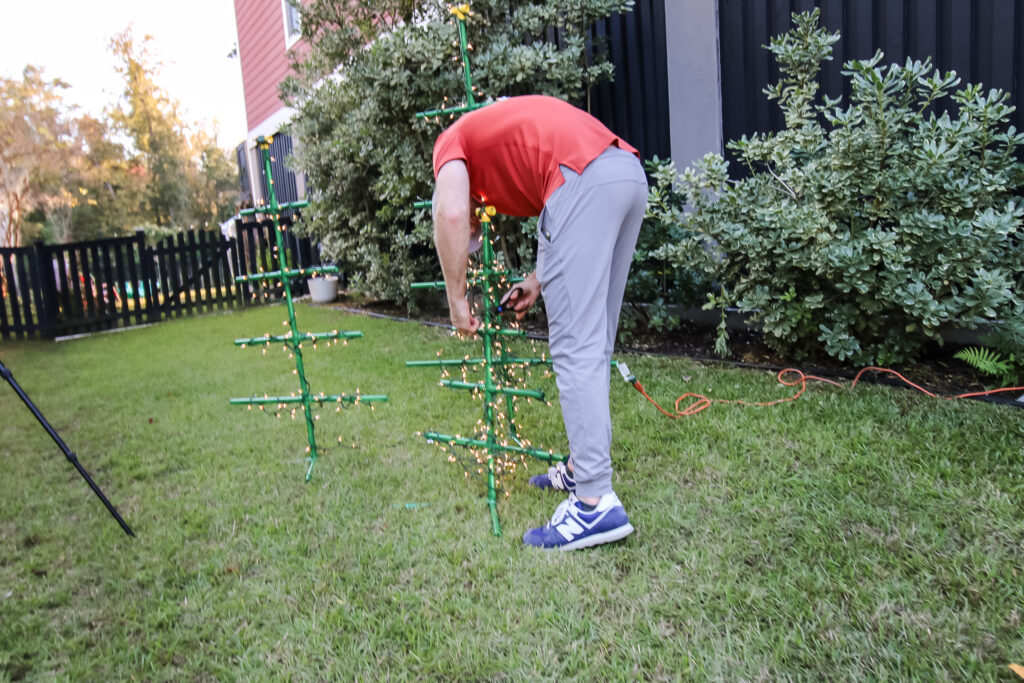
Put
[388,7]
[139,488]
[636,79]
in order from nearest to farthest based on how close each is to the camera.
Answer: [139,488] → [636,79] → [388,7]

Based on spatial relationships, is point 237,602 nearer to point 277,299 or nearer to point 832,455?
point 832,455

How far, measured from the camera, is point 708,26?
183 inches

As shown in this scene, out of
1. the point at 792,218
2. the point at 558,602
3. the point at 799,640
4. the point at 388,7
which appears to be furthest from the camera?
the point at 388,7

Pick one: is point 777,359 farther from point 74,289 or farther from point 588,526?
point 74,289

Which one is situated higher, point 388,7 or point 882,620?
point 388,7

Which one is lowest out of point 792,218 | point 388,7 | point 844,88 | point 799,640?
point 799,640

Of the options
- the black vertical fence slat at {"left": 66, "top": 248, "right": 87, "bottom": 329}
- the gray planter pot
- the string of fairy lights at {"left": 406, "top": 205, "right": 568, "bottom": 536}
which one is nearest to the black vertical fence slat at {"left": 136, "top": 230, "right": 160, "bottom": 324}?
the black vertical fence slat at {"left": 66, "top": 248, "right": 87, "bottom": 329}

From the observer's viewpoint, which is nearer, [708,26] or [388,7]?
[708,26]

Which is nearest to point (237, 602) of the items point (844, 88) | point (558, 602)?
point (558, 602)

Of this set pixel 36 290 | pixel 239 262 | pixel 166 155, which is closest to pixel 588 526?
pixel 239 262

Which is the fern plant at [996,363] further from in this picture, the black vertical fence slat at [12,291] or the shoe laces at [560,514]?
the black vertical fence slat at [12,291]

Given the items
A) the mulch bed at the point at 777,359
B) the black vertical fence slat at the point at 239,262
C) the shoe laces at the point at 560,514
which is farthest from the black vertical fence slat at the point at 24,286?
the shoe laces at the point at 560,514

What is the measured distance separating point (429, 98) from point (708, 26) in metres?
2.20

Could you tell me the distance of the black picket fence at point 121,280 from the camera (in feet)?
27.0
